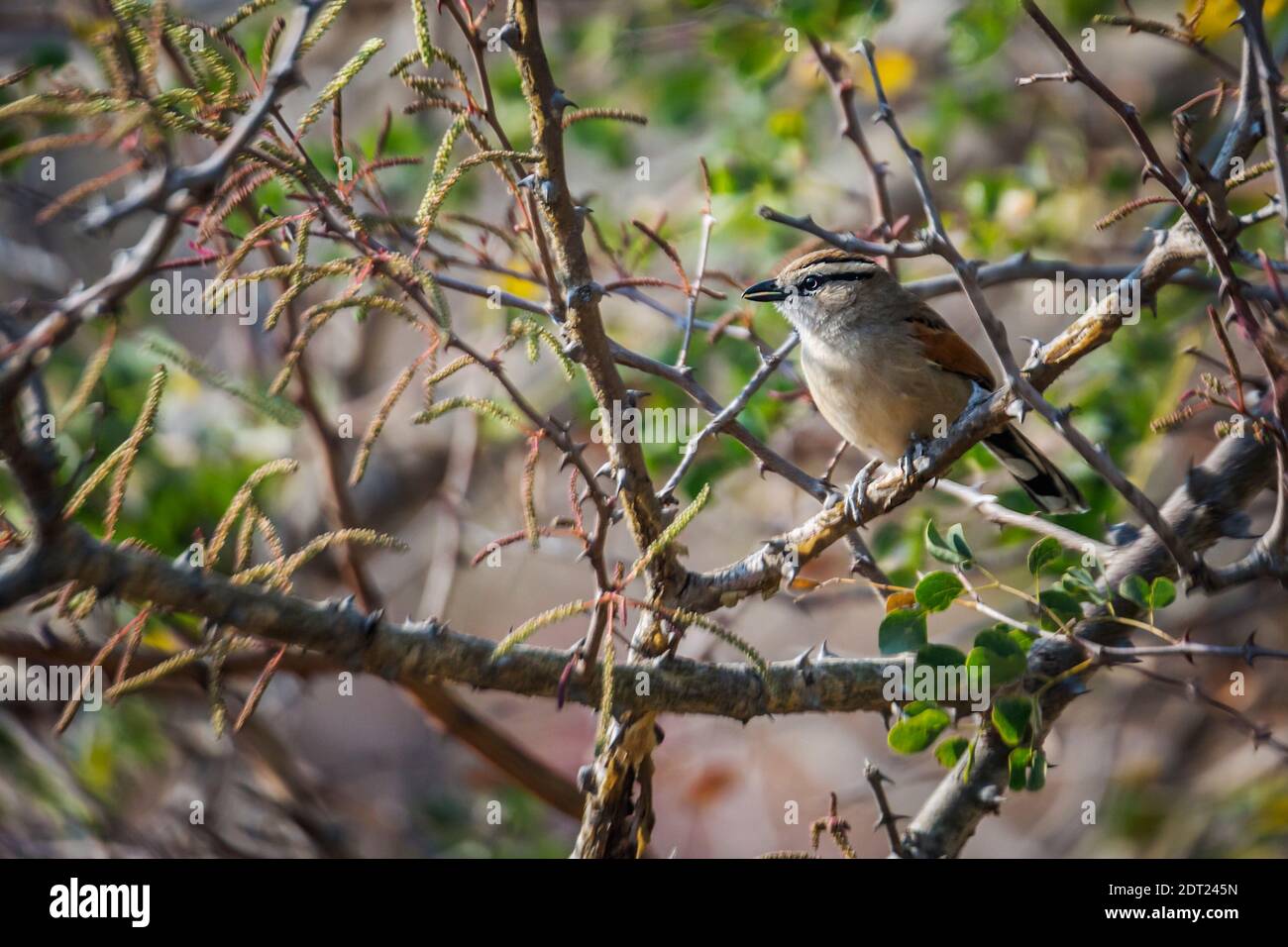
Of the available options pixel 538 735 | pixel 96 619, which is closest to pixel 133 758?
pixel 96 619

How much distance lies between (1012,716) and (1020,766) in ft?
0.47

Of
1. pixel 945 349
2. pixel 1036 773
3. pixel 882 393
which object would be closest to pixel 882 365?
pixel 882 393

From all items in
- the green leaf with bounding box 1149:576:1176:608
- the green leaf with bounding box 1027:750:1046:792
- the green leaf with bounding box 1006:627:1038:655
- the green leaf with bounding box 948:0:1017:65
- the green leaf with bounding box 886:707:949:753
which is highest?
the green leaf with bounding box 948:0:1017:65

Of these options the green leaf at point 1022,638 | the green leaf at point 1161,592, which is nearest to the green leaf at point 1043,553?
the green leaf at point 1022,638

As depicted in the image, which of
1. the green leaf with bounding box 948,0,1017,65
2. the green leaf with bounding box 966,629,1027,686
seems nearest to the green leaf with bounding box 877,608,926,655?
the green leaf with bounding box 966,629,1027,686

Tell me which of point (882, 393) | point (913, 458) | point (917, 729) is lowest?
point (917, 729)

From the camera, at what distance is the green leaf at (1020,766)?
3092mm

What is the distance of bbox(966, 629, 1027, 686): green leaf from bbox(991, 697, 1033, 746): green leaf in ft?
0.24

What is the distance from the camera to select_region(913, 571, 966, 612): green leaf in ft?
10.3

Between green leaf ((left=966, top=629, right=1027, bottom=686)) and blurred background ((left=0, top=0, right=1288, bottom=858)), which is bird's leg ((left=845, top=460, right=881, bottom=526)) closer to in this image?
green leaf ((left=966, top=629, right=1027, bottom=686))

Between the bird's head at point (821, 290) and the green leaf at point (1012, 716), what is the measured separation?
7.73ft

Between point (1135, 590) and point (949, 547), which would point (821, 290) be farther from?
point (1135, 590)

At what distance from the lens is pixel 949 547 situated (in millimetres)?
3256

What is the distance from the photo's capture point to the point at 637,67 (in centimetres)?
707
